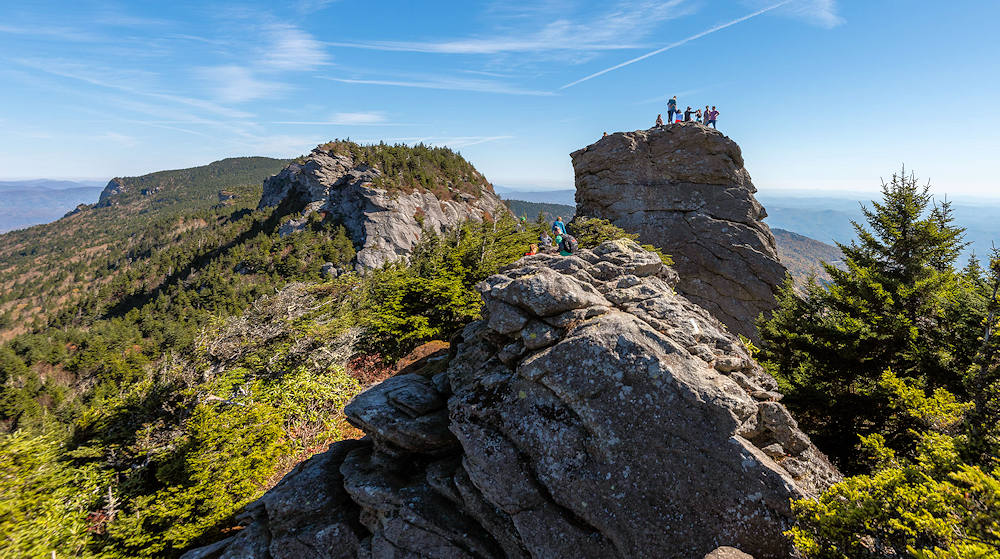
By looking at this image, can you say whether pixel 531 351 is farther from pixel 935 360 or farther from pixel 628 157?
pixel 628 157

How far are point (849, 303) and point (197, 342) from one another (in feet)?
84.2

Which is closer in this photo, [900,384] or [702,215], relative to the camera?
[900,384]

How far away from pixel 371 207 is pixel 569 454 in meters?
90.9

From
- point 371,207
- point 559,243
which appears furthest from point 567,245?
point 371,207

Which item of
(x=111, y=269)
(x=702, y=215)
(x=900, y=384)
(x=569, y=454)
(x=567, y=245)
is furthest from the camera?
(x=111, y=269)

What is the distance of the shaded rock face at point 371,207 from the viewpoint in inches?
3479

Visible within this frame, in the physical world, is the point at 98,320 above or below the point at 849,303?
below

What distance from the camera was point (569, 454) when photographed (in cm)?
780

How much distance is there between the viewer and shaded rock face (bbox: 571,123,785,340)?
92.8 ft

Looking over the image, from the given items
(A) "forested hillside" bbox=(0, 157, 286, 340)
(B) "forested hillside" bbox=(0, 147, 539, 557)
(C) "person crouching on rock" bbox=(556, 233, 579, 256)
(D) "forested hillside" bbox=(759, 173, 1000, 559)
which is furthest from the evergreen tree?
(A) "forested hillside" bbox=(0, 157, 286, 340)

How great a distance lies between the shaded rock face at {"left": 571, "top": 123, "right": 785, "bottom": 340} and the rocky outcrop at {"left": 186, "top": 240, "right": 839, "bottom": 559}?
2009 centimetres

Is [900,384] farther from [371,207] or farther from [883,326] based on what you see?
[371,207]

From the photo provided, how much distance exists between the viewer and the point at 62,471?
33.8 ft

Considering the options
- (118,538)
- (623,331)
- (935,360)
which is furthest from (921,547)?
(118,538)
